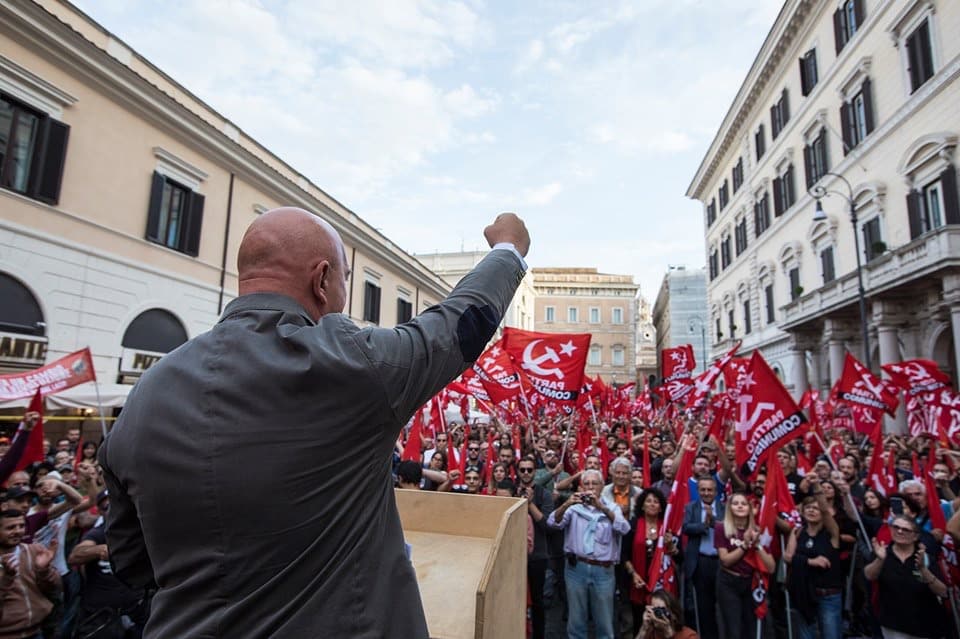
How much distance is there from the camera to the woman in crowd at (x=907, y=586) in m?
4.95

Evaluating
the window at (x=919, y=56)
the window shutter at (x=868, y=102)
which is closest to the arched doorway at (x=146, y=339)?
the window at (x=919, y=56)

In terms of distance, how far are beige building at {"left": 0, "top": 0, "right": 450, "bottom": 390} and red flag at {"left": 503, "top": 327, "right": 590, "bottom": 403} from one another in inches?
370

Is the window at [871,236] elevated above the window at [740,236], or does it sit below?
below

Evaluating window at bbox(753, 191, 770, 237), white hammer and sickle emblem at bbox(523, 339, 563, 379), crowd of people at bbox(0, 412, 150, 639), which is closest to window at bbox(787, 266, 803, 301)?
window at bbox(753, 191, 770, 237)

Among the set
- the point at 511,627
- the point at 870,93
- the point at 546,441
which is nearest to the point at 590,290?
the point at 870,93

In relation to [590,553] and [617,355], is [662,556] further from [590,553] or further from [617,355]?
[617,355]

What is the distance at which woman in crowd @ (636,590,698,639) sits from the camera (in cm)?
446

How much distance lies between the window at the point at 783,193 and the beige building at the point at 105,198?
77.8 ft

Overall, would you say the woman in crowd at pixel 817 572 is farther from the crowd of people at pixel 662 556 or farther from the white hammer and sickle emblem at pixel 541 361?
the white hammer and sickle emblem at pixel 541 361

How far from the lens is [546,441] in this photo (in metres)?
11.2

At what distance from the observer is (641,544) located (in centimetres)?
595

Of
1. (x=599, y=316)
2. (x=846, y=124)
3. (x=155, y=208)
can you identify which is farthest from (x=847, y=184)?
(x=599, y=316)

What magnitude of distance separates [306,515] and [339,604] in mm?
170

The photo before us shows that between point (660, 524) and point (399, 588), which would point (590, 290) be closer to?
point (660, 524)
